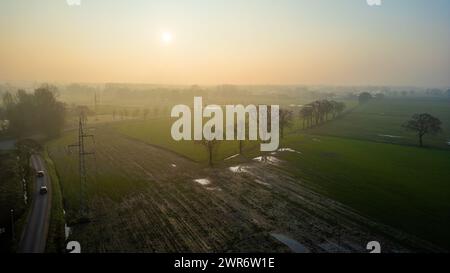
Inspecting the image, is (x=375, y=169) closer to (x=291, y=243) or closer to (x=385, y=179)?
(x=385, y=179)

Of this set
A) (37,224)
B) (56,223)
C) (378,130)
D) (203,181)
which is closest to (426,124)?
(378,130)

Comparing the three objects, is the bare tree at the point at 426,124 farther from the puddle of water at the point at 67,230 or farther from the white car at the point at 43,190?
the white car at the point at 43,190

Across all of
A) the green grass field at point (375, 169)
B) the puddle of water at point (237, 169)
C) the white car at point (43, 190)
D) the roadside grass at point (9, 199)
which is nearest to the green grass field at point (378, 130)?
the green grass field at point (375, 169)

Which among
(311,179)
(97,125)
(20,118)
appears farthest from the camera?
(97,125)

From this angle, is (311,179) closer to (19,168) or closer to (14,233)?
(14,233)
